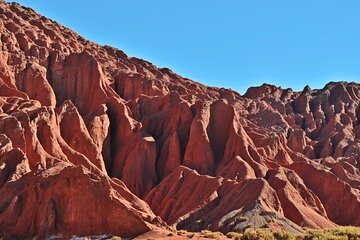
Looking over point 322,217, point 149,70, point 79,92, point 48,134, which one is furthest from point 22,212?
point 149,70

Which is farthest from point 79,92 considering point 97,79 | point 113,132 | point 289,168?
point 289,168

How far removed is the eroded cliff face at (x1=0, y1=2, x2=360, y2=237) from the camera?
46.2m

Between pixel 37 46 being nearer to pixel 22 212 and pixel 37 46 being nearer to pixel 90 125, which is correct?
pixel 90 125

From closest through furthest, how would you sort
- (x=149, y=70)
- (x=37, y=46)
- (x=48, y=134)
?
1. (x=48, y=134)
2. (x=37, y=46)
3. (x=149, y=70)

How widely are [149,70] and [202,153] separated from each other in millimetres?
67041

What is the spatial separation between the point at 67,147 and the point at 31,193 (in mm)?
19794

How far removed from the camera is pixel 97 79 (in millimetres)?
95312

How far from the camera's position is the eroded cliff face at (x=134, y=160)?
152ft

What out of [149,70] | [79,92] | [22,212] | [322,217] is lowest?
[22,212]

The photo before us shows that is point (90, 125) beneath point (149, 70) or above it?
beneath

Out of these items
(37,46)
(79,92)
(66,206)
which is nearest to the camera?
(66,206)

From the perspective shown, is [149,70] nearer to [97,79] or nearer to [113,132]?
[97,79]

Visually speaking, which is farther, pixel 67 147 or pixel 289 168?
pixel 289 168

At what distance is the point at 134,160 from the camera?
256 ft
